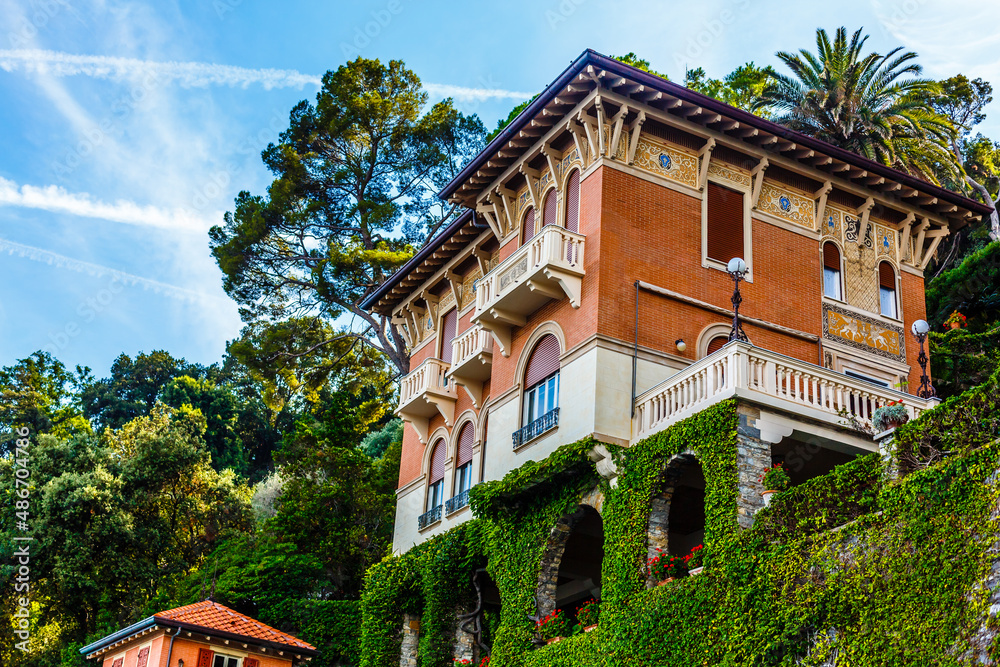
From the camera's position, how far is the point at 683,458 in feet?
67.4

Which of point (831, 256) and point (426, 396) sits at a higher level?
point (831, 256)

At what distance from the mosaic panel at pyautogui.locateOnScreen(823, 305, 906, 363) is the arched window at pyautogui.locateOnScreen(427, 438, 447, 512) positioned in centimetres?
1093

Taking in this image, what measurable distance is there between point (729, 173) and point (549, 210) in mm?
4325

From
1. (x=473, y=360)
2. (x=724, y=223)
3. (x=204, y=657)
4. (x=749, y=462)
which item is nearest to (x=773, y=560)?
(x=749, y=462)

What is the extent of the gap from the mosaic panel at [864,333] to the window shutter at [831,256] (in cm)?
121

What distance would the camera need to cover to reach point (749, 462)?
1919 centimetres

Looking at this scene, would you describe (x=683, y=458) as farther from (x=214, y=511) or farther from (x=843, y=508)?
(x=214, y=511)

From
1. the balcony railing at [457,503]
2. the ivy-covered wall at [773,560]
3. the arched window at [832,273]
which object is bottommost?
the ivy-covered wall at [773,560]

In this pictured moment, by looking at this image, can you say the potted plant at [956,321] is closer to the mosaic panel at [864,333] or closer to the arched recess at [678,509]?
the mosaic panel at [864,333]

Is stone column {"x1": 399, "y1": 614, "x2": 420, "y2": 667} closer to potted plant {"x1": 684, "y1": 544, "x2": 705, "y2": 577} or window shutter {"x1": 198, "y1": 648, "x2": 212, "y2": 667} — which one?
window shutter {"x1": 198, "y1": 648, "x2": 212, "y2": 667}

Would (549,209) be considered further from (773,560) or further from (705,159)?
(773,560)

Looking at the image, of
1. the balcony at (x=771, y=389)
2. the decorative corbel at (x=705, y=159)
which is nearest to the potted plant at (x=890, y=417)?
the balcony at (x=771, y=389)

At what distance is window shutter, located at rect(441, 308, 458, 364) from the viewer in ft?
105

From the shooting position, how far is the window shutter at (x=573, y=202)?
25547 mm
